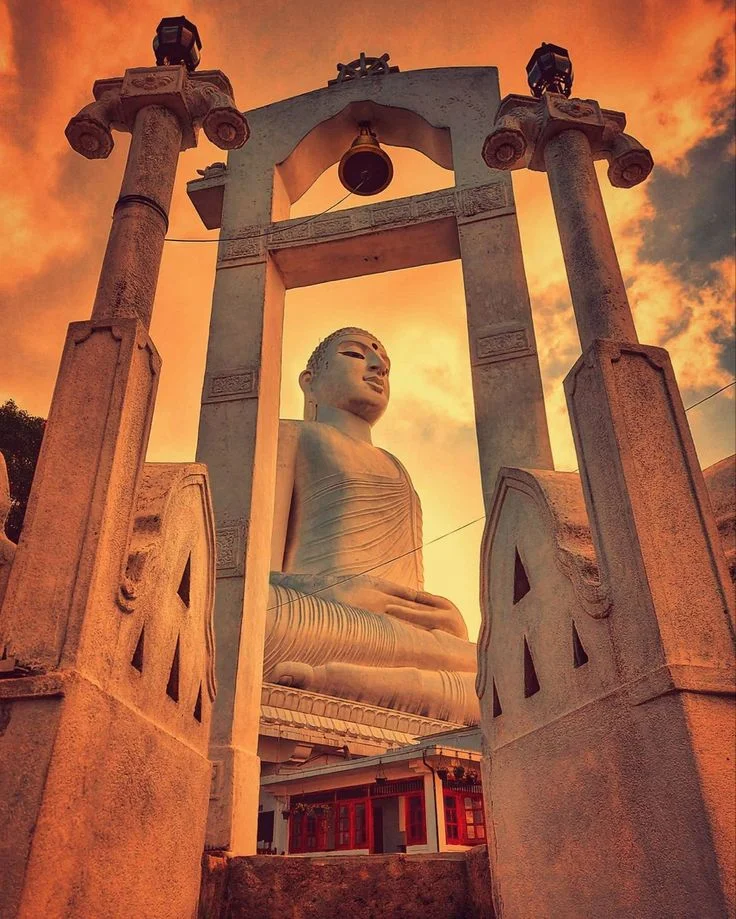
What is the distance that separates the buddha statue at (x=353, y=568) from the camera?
8.19m

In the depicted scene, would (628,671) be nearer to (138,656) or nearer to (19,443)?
(138,656)

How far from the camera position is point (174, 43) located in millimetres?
4621

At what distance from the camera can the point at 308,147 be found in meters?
7.29

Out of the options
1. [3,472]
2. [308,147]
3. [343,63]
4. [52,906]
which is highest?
[343,63]

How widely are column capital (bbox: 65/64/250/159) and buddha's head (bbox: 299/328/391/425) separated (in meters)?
6.84

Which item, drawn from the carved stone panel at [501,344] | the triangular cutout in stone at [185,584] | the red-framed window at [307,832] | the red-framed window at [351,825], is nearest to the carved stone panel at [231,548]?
the triangular cutout in stone at [185,584]

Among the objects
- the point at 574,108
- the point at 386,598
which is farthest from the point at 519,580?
the point at 386,598

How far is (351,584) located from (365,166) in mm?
4888

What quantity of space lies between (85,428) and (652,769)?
2.46 m

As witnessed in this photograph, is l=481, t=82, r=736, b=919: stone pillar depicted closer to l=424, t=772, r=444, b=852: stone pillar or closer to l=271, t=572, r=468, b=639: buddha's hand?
l=424, t=772, r=444, b=852: stone pillar

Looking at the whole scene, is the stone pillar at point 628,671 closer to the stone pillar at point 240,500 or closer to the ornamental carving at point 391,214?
the stone pillar at point 240,500

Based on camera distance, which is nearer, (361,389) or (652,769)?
(652,769)

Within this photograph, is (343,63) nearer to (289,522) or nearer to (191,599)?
(289,522)

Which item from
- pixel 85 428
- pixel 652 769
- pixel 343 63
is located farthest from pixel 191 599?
pixel 343 63
